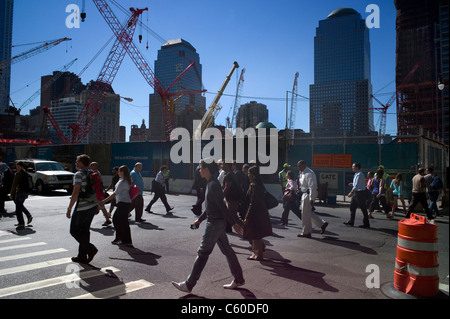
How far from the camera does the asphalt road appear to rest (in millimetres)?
4461

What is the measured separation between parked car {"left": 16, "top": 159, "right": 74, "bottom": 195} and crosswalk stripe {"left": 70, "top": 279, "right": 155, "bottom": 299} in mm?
15637

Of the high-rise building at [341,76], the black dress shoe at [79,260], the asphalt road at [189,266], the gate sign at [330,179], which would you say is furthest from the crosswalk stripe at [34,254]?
the high-rise building at [341,76]

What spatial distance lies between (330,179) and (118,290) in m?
13.7

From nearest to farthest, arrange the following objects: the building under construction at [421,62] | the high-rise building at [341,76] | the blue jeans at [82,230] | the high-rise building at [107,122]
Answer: the blue jeans at [82,230]
the high-rise building at [341,76]
the building under construction at [421,62]
the high-rise building at [107,122]

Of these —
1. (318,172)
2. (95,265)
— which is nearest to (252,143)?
(318,172)

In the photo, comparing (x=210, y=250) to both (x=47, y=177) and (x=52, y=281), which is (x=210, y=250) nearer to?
(x=52, y=281)

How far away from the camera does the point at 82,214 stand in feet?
18.7

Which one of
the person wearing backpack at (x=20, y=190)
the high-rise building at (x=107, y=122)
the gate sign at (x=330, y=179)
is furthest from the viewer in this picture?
the high-rise building at (x=107, y=122)

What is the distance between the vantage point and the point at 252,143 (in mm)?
18391

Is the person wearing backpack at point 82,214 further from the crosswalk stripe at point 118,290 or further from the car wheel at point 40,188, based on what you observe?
the car wheel at point 40,188

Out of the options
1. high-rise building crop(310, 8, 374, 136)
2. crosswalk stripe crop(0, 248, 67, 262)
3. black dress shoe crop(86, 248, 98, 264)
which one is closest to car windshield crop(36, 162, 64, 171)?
crosswalk stripe crop(0, 248, 67, 262)

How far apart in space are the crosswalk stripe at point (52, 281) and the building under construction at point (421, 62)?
108 m

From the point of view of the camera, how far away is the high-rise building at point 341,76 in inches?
3748

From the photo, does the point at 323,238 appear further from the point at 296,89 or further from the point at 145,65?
the point at 296,89
